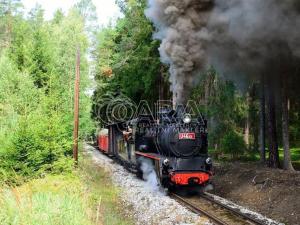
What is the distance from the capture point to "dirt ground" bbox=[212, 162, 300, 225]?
9.47m

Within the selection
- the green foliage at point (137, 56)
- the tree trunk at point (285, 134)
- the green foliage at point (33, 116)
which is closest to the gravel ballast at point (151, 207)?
the green foliage at point (33, 116)

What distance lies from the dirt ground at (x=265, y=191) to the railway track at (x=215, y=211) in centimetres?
77

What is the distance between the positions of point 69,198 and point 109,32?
92.2 ft

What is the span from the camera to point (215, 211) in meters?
9.81

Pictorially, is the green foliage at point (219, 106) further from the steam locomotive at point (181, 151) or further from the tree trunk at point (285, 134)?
the steam locomotive at point (181, 151)

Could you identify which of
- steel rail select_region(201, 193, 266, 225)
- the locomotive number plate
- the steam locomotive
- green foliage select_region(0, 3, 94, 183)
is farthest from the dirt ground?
green foliage select_region(0, 3, 94, 183)

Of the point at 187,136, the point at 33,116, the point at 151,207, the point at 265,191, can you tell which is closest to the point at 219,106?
the point at 187,136

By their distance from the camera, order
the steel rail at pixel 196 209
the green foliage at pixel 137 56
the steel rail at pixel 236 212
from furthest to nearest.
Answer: the green foliage at pixel 137 56 < the steel rail at pixel 196 209 < the steel rail at pixel 236 212

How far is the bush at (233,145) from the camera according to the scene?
19.6 m

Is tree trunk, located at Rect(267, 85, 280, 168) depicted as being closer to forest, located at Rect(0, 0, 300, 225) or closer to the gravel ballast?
forest, located at Rect(0, 0, 300, 225)

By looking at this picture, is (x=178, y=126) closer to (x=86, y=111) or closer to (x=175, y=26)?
(x=175, y=26)

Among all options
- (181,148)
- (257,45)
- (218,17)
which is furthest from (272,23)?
(181,148)

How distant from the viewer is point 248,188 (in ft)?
39.4

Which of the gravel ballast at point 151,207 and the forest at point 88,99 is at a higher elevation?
the forest at point 88,99
